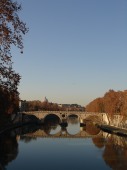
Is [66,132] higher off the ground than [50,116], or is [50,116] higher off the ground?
[50,116]

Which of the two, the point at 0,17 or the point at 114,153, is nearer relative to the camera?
the point at 0,17

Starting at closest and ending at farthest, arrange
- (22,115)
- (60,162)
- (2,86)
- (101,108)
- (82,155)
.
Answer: (2,86) → (60,162) → (82,155) → (22,115) → (101,108)

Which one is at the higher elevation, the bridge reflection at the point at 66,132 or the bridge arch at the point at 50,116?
the bridge arch at the point at 50,116

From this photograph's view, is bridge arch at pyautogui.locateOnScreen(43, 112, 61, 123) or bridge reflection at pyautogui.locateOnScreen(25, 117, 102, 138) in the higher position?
bridge arch at pyautogui.locateOnScreen(43, 112, 61, 123)

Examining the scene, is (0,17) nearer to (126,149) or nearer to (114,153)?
(114,153)

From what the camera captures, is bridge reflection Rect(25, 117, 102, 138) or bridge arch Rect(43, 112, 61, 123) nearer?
bridge reflection Rect(25, 117, 102, 138)

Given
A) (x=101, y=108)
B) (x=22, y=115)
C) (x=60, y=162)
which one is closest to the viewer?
(x=60, y=162)

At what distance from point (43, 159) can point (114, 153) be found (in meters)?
9.49

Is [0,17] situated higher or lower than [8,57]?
higher

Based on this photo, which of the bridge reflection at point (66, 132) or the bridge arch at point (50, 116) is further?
the bridge arch at point (50, 116)

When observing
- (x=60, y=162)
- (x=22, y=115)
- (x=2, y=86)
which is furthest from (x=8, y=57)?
(x=22, y=115)

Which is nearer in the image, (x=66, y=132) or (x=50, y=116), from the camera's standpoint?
(x=66, y=132)

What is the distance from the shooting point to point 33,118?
126 m

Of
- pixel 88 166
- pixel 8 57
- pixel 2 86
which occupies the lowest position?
pixel 88 166
